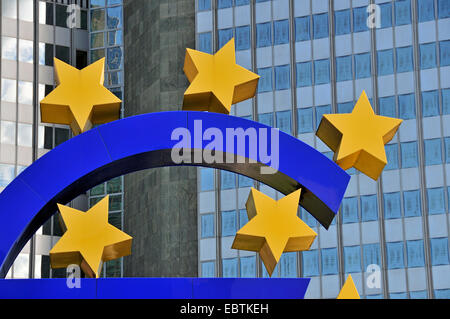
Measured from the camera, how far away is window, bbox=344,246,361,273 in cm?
6219

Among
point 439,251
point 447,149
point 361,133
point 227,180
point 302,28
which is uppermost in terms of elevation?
point 302,28

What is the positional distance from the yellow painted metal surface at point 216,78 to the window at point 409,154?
48250 millimetres

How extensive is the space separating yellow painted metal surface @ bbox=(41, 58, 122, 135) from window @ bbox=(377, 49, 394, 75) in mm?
50564

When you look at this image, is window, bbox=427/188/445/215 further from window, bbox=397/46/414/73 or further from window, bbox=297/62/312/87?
window, bbox=297/62/312/87

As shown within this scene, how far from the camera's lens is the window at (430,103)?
63.3m

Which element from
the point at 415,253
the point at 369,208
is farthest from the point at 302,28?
the point at 415,253

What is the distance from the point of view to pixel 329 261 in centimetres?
6300

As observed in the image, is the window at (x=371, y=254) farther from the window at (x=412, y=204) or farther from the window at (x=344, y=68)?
the window at (x=344, y=68)

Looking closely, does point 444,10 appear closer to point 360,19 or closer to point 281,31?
point 360,19

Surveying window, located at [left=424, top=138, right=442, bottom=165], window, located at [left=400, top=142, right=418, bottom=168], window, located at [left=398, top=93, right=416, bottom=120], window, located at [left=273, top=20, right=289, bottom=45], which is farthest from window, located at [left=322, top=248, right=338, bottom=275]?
window, located at [left=273, top=20, right=289, bottom=45]

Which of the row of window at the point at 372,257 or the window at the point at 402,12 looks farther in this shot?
the window at the point at 402,12

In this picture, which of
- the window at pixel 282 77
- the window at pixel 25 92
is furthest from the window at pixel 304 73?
the window at pixel 25 92

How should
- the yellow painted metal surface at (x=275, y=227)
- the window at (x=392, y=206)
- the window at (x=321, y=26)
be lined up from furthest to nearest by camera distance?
the window at (x=321, y=26), the window at (x=392, y=206), the yellow painted metal surface at (x=275, y=227)

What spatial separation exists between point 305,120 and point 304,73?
3302 millimetres
